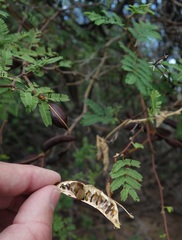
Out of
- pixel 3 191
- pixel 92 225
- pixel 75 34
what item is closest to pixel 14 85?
pixel 3 191

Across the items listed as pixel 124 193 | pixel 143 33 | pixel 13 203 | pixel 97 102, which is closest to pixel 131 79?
pixel 143 33

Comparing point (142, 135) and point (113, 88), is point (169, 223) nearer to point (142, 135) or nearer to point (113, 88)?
point (113, 88)

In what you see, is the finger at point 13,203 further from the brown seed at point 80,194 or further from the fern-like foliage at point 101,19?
the fern-like foliage at point 101,19

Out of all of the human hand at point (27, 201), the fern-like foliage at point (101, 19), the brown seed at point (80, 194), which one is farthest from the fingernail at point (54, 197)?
the fern-like foliage at point (101, 19)

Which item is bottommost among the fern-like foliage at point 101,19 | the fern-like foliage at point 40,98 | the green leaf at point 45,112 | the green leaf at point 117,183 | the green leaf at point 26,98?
the green leaf at point 117,183

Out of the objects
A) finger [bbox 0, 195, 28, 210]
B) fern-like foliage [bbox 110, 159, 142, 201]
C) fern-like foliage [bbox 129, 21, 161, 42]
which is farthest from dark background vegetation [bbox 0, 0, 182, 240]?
fern-like foliage [bbox 110, 159, 142, 201]

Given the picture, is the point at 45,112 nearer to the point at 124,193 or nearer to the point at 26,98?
the point at 26,98

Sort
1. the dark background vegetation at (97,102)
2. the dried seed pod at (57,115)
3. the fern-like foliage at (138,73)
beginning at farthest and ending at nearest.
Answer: the dark background vegetation at (97,102) → the fern-like foliage at (138,73) → the dried seed pod at (57,115)

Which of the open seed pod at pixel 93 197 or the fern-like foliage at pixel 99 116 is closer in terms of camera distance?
the open seed pod at pixel 93 197
